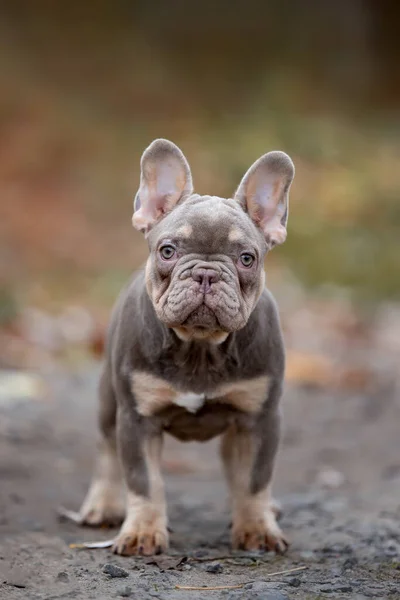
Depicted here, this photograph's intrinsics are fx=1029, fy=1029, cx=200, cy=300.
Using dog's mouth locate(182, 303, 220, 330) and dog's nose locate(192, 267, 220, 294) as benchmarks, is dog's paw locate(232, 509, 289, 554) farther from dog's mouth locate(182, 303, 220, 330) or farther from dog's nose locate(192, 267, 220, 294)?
dog's nose locate(192, 267, 220, 294)

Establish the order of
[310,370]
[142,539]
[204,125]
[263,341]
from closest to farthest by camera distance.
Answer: [142,539] → [263,341] → [310,370] → [204,125]

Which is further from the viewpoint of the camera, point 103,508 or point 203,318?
point 103,508

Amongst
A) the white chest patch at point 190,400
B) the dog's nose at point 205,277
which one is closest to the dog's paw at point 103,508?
the white chest patch at point 190,400

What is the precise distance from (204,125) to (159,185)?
14.9m

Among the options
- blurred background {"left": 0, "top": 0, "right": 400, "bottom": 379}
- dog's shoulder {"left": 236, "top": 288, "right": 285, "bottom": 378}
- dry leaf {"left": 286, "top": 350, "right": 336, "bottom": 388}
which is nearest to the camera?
dog's shoulder {"left": 236, "top": 288, "right": 285, "bottom": 378}

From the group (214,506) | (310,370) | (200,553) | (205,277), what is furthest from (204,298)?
(310,370)

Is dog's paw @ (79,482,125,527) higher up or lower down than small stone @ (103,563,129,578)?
higher up

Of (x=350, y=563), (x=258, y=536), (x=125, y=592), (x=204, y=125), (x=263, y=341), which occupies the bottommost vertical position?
(x=125, y=592)

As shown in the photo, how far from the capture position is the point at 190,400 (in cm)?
505

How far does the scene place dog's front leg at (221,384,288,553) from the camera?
5.26 m

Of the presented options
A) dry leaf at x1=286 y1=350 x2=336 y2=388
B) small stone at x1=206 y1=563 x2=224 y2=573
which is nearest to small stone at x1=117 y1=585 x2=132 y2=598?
small stone at x1=206 y1=563 x2=224 y2=573

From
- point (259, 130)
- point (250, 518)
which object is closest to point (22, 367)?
point (250, 518)

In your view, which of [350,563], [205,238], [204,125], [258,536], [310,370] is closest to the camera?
[205,238]

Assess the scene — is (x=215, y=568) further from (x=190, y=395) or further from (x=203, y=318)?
(x=203, y=318)
